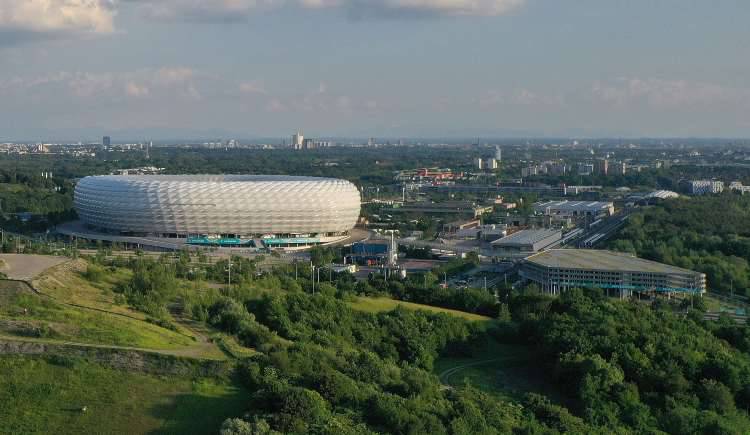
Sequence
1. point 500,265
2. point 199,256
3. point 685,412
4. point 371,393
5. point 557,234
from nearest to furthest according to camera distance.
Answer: point 371,393 → point 685,412 → point 199,256 → point 500,265 → point 557,234

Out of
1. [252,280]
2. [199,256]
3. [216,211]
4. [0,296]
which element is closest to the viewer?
[0,296]

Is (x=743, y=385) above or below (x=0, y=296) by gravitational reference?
below

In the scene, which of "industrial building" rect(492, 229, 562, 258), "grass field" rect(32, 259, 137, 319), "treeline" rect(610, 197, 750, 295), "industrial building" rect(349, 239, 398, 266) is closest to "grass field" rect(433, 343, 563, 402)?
"grass field" rect(32, 259, 137, 319)

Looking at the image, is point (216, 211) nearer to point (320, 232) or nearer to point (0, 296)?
point (320, 232)

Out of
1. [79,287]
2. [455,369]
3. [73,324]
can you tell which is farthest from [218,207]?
[73,324]

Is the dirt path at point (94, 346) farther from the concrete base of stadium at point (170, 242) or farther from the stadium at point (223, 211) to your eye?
the stadium at point (223, 211)

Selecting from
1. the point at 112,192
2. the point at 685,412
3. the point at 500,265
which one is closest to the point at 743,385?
the point at 685,412
